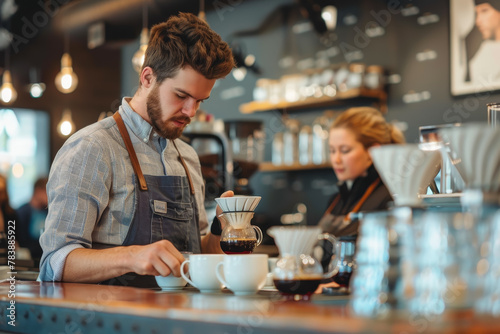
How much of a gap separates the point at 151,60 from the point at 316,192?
3.52m

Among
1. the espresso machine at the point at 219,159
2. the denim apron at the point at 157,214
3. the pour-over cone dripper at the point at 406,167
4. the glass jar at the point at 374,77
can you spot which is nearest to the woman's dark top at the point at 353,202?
the espresso machine at the point at 219,159

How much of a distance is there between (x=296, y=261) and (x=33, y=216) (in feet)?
21.2

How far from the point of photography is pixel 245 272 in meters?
1.58

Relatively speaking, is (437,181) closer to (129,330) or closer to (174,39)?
(174,39)

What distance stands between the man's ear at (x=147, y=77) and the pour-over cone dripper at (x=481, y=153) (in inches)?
56.5

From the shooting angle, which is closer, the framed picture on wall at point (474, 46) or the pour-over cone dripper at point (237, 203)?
the pour-over cone dripper at point (237, 203)

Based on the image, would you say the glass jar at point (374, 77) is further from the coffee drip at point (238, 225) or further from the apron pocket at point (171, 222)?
the coffee drip at point (238, 225)

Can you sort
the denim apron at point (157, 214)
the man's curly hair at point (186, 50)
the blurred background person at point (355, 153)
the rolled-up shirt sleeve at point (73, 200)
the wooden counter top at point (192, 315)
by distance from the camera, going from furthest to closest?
the blurred background person at point (355, 153)
the man's curly hair at point (186, 50)
the denim apron at point (157, 214)
the rolled-up shirt sleeve at point (73, 200)
the wooden counter top at point (192, 315)

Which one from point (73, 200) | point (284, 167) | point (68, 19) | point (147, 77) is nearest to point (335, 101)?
point (284, 167)

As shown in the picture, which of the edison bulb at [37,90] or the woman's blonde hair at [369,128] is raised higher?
the edison bulb at [37,90]

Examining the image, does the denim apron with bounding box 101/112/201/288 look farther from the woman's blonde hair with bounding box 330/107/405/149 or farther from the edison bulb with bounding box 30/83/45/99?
the edison bulb with bounding box 30/83/45/99

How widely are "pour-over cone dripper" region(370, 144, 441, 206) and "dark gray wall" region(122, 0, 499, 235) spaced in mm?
3411

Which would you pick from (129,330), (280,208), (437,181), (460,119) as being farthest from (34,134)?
(129,330)

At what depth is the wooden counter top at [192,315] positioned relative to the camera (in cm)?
104
